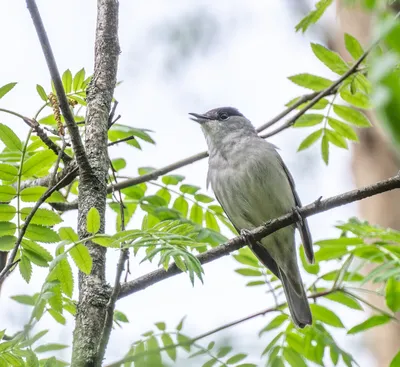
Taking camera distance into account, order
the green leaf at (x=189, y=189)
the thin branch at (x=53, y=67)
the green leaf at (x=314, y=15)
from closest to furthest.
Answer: the thin branch at (x=53, y=67) < the green leaf at (x=314, y=15) < the green leaf at (x=189, y=189)

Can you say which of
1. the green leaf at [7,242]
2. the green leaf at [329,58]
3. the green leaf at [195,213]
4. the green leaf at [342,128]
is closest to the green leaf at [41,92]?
the green leaf at [7,242]

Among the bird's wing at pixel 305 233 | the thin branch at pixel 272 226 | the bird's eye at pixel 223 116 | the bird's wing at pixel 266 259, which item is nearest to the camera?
the thin branch at pixel 272 226

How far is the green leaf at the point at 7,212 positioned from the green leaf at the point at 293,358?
163 centimetres

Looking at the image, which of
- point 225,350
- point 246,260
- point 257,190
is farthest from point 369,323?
point 257,190

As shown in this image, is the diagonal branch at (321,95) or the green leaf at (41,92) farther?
the diagonal branch at (321,95)

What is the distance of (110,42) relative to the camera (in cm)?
248

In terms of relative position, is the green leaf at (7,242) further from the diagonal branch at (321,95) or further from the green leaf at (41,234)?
the diagonal branch at (321,95)

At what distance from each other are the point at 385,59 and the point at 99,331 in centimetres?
144

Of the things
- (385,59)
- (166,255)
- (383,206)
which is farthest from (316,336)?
(383,206)

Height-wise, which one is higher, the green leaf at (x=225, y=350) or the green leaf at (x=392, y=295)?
the green leaf at (x=392, y=295)

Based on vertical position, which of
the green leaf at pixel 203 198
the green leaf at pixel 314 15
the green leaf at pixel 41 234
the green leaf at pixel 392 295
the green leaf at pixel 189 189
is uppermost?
the green leaf at pixel 314 15

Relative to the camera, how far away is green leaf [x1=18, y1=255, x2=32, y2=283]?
2.14 m

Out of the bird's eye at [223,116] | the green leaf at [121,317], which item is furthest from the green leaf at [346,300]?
the bird's eye at [223,116]

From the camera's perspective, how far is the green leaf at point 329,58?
12.2 ft
